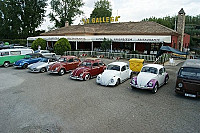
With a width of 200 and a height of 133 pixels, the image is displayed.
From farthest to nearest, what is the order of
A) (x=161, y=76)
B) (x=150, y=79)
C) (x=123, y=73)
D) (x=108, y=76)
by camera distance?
1. (x=123, y=73)
2. (x=108, y=76)
3. (x=161, y=76)
4. (x=150, y=79)

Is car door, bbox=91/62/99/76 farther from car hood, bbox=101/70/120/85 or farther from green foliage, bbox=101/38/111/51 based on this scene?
green foliage, bbox=101/38/111/51

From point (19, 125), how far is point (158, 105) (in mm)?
6029

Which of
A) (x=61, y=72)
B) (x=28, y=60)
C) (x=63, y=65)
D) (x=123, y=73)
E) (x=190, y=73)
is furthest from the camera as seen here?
(x=28, y=60)

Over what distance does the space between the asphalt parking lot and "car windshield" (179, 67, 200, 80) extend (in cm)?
121

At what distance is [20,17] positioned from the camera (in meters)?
49.3

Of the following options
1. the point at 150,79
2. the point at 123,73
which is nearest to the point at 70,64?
the point at 123,73

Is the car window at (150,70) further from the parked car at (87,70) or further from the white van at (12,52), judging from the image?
the white van at (12,52)

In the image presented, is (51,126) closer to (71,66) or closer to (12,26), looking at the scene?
(71,66)

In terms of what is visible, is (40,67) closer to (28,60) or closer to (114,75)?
(28,60)

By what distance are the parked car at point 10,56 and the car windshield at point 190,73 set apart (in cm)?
1637

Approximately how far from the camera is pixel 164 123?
621 cm

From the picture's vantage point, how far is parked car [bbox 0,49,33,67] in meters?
17.6

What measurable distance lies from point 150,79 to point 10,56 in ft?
49.9

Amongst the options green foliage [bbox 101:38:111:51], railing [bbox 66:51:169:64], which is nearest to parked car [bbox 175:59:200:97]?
railing [bbox 66:51:169:64]
